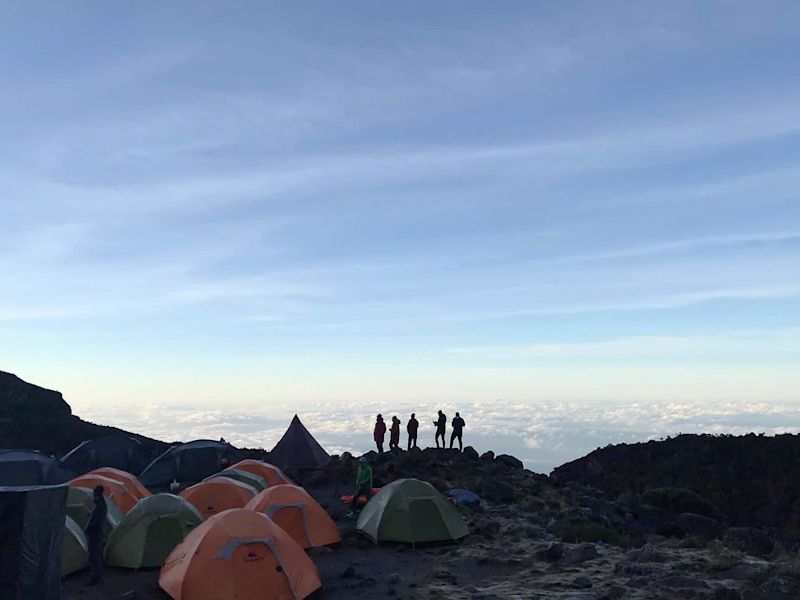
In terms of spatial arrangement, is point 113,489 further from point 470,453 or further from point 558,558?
point 470,453

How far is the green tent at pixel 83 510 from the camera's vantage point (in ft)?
51.5

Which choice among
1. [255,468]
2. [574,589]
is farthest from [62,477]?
[574,589]

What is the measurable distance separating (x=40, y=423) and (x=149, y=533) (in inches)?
1548

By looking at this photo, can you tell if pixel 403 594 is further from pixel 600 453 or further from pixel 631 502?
pixel 600 453

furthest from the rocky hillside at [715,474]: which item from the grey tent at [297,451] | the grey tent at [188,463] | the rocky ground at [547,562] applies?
the grey tent at [188,463]

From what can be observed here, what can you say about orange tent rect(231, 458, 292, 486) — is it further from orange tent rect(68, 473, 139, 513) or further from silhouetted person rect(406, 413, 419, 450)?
silhouetted person rect(406, 413, 419, 450)

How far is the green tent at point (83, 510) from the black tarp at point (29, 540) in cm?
739

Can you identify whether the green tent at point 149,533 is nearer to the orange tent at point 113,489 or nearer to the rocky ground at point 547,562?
the rocky ground at point 547,562

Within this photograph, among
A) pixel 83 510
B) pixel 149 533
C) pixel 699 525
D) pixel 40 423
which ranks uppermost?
pixel 40 423

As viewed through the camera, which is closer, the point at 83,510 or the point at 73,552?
the point at 73,552

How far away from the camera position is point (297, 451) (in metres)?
29.7

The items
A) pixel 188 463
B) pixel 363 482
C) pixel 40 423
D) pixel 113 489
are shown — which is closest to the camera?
pixel 113 489

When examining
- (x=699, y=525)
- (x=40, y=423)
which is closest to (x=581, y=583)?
(x=699, y=525)

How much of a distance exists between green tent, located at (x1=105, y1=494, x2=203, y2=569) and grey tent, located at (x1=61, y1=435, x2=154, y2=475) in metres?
14.7
